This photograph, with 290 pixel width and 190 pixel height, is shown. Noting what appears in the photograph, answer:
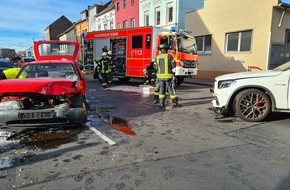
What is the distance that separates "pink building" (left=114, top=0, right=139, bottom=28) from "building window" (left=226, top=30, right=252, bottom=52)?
13.9 meters

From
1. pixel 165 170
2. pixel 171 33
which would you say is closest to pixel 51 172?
pixel 165 170

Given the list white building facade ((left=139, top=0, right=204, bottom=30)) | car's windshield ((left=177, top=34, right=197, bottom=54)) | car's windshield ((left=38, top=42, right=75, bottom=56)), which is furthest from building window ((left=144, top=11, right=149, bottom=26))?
car's windshield ((left=38, top=42, right=75, bottom=56))

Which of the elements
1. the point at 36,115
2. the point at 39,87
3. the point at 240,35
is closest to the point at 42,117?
the point at 36,115

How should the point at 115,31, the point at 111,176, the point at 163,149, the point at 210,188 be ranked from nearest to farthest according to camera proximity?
the point at 210,188
the point at 111,176
the point at 163,149
the point at 115,31

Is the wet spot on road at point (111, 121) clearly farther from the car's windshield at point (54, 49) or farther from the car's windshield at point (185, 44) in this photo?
the car's windshield at point (185, 44)

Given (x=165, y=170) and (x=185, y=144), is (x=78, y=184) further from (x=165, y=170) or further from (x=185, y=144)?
(x=185, y=144)

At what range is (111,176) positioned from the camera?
363 cm

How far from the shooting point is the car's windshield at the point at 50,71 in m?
6.51

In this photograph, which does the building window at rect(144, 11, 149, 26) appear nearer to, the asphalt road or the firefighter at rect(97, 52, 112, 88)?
the firefighter at rect(97, 52, 112, 88)

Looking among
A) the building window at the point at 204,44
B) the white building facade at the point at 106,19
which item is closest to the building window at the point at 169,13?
the building window at the point at 204,44

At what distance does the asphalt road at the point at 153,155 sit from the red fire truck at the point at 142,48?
6808 mm

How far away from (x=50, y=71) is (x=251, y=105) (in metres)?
4.94

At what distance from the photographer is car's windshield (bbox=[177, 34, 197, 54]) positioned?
522 inches

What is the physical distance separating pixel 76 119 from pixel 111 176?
2001 mm
